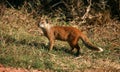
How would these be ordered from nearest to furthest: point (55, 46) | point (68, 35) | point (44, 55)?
point (44, 55), point (68, 35), point (55, 46)

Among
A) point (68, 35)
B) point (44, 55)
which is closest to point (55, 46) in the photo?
point (68, 35)

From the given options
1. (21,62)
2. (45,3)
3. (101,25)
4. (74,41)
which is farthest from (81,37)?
(45,3)

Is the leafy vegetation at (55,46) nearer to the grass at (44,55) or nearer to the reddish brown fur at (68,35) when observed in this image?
the grass at (44,55)

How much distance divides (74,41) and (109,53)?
3.40 feet

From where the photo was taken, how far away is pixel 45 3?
14.4m

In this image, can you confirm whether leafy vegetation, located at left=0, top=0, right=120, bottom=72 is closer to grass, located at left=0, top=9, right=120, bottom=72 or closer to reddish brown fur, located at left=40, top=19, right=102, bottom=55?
grass, located at left=0, top=9, right=120, bottom=72

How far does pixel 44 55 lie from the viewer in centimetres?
989

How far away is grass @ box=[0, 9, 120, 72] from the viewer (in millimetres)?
9297

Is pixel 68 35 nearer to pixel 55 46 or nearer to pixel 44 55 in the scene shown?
pixel 55 46

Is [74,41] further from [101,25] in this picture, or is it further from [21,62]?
[101,25]

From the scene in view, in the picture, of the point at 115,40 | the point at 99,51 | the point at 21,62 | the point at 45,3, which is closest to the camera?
the point at 21,62

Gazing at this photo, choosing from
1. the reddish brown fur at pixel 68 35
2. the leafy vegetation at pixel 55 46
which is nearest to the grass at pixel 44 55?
the leafy vegetation at pixel 55 46

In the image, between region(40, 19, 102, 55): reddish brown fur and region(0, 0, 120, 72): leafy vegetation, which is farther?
region(40, 19, 102, 55): reddish brown fur

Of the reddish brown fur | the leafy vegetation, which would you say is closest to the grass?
the leafy vegetation
